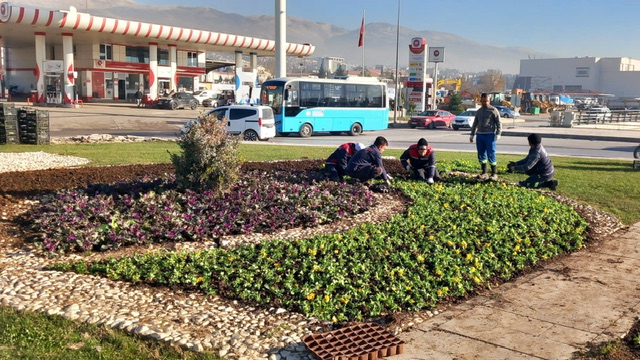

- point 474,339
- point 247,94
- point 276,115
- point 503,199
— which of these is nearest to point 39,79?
point 247,94

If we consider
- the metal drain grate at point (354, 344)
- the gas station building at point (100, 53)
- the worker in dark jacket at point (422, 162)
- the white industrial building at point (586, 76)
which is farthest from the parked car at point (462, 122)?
the white industrial building at point (586, 76)

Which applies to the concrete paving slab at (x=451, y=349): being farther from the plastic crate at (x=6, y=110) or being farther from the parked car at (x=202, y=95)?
the parked car at (x=202, y=95)

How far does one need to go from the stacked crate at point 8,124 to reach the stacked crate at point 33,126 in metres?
0.21

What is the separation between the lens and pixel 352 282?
5.86 metres

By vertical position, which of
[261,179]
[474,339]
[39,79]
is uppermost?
[39,79]

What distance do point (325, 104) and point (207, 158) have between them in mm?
21980

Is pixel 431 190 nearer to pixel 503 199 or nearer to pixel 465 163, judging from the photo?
pixel 503 199

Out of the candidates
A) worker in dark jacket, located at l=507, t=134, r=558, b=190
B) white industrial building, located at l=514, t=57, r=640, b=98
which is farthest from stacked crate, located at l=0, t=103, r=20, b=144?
white industrial building, located at l=514, t=57, r=640, b=98

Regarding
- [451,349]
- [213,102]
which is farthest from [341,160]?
[213,102]

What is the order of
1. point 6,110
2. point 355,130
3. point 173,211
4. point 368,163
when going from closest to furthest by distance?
point 173,211, point 368,163, point 6,110, point 355,130

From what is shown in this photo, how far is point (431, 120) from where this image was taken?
4069 centimetres

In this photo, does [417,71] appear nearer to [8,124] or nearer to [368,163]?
[8,124]

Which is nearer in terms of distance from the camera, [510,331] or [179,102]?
[510,331]

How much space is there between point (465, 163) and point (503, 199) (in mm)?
4718
